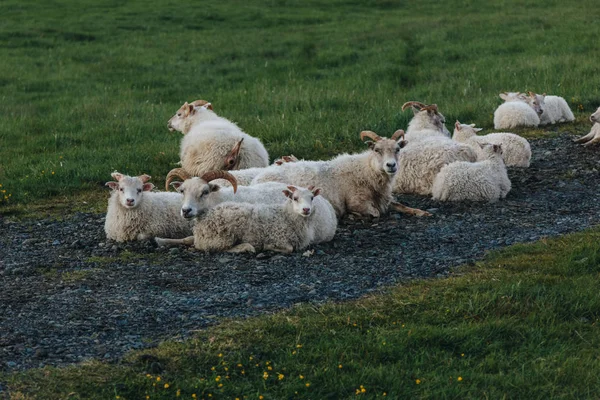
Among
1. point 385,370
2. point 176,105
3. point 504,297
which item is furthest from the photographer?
point 176,105

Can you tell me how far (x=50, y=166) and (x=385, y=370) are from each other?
387 inches

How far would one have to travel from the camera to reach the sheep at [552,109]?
18172 mm

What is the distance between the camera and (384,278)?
9.16 meters

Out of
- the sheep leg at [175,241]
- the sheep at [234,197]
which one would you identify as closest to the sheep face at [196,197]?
the sheep at [234,197]

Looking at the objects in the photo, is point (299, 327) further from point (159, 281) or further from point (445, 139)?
point (445, 139)

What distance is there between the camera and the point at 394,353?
23.7 ft

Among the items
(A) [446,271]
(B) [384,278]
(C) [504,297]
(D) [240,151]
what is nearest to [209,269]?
(B) [384,278]

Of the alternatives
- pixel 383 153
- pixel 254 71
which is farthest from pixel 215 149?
pixel 254 71

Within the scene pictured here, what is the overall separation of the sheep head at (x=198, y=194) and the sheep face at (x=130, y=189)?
0.54 meters

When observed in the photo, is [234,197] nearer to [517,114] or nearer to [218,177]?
[218,177]

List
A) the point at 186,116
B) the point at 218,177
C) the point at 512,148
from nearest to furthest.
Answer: the point at 218,177
the point at 512,148
the point at 186,116

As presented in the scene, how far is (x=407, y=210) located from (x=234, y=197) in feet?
8.85

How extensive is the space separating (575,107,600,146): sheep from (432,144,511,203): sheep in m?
3.83

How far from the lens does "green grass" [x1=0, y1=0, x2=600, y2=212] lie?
16859 millimetres
